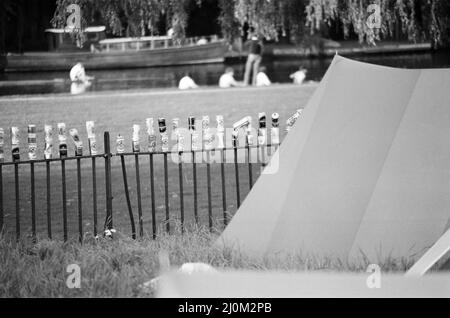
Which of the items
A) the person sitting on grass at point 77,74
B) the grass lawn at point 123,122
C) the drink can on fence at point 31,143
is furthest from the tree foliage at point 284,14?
the drink can on fence at point 31,143

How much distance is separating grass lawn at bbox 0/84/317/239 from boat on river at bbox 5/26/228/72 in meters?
2.43

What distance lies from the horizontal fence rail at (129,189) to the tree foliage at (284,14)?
214 centimetres

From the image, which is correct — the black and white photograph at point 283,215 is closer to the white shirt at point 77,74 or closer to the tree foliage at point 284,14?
the tree foliage at point 284,14

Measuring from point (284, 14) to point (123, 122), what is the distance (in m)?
3.21

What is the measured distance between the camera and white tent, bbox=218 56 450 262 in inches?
244

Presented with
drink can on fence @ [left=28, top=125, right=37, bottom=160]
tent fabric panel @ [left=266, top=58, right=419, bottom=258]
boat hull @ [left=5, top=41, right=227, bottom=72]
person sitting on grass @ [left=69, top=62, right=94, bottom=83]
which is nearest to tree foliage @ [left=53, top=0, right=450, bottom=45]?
person sitting on grass @ [left=69, top=62, right=94, bottom=83]

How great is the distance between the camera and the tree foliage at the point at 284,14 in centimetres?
1317

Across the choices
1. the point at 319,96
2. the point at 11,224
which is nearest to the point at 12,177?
the point at 11,224

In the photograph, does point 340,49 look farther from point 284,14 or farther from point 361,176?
point 361,176

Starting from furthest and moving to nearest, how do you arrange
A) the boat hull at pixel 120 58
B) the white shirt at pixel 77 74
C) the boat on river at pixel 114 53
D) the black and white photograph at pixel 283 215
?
the boat on river at pixel 114 53 → the boat hull at pixel 120 58 → the white shirt at pixel 77 74 → the black and white photograph at pixel 283 215

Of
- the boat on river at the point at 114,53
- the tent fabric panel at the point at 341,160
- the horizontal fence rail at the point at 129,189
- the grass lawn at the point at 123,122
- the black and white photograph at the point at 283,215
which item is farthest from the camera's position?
the boat on river at the point at 114,53

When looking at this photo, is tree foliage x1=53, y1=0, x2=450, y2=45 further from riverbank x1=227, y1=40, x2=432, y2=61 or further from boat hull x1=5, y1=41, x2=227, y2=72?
riverbank x1=227, y1=40, x2=432, y2=61
